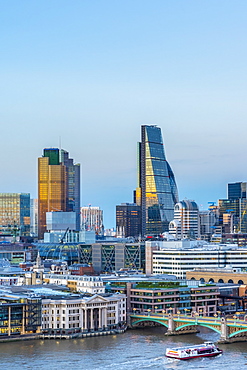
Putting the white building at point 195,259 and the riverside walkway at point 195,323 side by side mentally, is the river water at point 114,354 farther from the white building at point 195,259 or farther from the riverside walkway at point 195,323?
the white building at point 195,259

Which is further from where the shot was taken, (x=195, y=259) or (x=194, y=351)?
(x=195, y=259)

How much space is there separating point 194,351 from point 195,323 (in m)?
14.2

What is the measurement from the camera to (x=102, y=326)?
115 metres

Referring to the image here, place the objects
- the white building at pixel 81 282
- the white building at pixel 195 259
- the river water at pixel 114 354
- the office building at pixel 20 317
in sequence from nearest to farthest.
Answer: the river water at pixel 114 354, the office building at pixel 20 317, the white building at pixel 81 282, the white building at pixel 195 259

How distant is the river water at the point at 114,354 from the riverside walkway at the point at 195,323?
5.13ft

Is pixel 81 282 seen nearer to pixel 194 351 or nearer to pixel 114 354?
pixel 114 354

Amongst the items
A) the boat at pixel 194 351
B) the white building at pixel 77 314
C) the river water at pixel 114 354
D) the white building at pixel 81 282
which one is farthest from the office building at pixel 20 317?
the boat at pixel 194 351

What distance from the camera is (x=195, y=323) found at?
365 feet

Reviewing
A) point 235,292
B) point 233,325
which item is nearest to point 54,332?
point 233,325

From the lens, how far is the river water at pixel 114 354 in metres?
92.4

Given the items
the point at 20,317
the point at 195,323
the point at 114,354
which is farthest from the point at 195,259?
the point at 114,354

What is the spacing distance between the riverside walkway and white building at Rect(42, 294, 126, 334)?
17.5 ft

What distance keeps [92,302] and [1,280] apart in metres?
46.2

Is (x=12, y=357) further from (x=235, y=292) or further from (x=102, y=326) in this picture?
(x=235, y=292)
